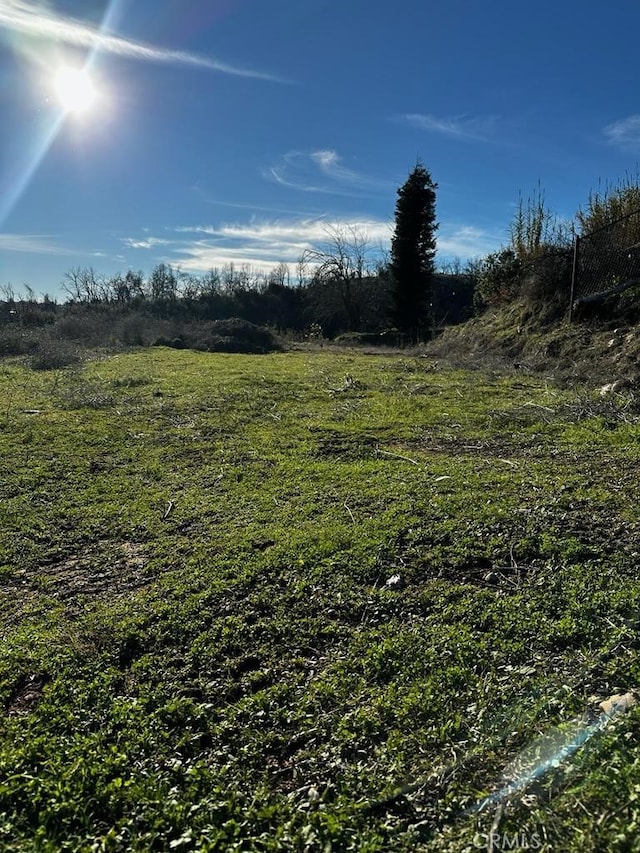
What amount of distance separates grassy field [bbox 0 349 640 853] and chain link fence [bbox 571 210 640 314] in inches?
273

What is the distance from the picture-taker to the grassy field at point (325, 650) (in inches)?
67.2

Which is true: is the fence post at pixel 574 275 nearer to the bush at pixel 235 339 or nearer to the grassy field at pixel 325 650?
the grassy field at pixel 325 650

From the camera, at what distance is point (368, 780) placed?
1.82 metres

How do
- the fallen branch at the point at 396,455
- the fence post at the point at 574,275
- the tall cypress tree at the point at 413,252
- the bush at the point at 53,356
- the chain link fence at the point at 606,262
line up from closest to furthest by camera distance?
1. the fallen branch at the point at 396,455
2. the chain link fence at the point at 606,262
3. the fence post at the point at 574,275
4. the bush at the point at 53,356
5. the tall cypress tree at the point at 413,252

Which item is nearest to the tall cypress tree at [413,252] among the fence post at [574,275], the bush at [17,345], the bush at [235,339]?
the bush at [235,339]

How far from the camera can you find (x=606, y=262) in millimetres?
11727

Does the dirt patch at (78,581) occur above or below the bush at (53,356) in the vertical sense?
below

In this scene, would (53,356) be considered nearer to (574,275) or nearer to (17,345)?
(17,345)

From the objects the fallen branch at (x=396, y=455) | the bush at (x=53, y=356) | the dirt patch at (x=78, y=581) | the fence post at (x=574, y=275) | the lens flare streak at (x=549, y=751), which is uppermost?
the fence post at (x=574, y=275)

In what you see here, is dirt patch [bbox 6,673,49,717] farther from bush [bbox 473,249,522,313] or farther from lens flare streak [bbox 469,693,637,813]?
bush [bbox 473,249,522,313]

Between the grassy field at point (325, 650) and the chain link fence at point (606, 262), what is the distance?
6941 millimetres

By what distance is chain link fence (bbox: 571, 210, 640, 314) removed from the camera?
11.2m

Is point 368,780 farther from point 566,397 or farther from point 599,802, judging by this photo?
point 566,397

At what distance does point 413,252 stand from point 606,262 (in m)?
14.8
